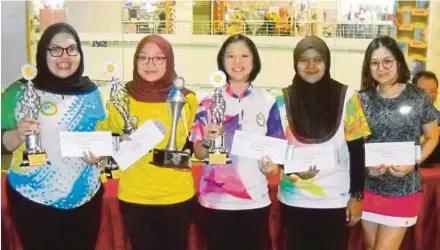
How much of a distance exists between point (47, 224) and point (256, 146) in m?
0.89

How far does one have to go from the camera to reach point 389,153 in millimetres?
2318

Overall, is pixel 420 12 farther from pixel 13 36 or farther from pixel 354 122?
pixel 13 36

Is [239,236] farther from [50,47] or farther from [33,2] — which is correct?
[33,2]

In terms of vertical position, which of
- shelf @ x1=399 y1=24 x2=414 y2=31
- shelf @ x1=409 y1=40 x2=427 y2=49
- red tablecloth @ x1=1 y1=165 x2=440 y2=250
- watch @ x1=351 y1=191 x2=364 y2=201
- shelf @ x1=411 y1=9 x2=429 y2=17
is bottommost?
red tablecloth @ x1=1 y1=165 x2=440 y2=250

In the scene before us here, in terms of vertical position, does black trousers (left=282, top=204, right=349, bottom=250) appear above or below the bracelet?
below

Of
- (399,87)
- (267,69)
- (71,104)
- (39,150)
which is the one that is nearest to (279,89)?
(267,69)

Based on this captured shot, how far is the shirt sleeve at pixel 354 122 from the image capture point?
90.5 inches

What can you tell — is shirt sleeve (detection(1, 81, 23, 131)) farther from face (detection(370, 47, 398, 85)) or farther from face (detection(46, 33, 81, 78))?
face (detection(370, 47, 398, 85))

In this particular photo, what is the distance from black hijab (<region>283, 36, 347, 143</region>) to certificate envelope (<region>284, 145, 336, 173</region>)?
0.14 feet

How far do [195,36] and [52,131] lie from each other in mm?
1104

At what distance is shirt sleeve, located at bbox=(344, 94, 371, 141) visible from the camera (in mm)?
2299

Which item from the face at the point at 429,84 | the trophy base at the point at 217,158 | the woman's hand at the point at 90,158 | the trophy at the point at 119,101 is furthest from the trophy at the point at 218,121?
the face at the point at 429,84

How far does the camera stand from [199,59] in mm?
2816

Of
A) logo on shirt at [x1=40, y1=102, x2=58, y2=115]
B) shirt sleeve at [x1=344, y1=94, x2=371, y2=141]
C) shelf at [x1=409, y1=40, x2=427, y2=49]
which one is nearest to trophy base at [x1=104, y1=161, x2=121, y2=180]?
logo on shirt at [x1=40, y1=102, x2=58, y2=115]
